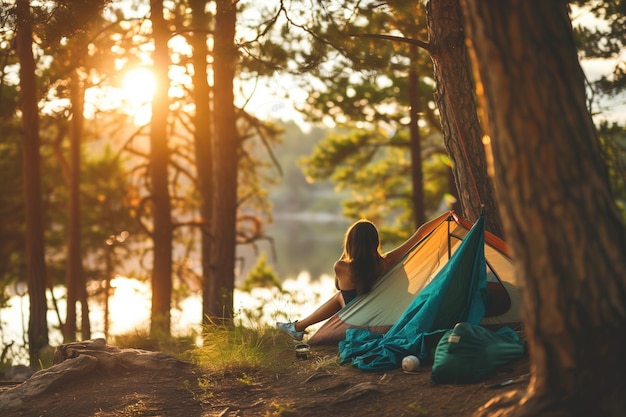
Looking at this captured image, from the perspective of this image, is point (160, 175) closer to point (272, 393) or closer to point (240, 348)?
point (240, 348)

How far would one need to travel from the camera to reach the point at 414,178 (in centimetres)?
1247

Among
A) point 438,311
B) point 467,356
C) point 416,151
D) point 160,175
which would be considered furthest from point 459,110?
point 416,151

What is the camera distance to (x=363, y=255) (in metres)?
5.08

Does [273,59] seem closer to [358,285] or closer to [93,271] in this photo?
[358,285]

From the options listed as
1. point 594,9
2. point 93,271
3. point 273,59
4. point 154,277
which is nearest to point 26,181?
point 154,277

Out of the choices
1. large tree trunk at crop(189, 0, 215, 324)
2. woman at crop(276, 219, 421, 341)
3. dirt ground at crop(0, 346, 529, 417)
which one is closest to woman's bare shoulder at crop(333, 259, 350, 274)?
woman at crop(276, 219, 421, 341)

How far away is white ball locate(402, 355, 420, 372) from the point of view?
3883 mm

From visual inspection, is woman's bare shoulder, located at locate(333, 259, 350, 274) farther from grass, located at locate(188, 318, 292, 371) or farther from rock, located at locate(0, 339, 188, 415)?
rock, located at locate(0, 339, 188, 415)

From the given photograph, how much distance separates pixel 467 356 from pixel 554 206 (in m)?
1.34

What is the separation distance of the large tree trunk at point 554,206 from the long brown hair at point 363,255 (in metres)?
2.41

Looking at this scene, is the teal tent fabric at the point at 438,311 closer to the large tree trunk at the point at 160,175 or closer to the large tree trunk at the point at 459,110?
the large tree trunk at the point at 459,110

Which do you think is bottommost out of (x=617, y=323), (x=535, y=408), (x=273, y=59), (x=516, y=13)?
(x=535, y=408)

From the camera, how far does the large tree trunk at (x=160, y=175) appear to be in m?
9.18

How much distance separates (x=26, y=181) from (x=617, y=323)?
7.29 meters
